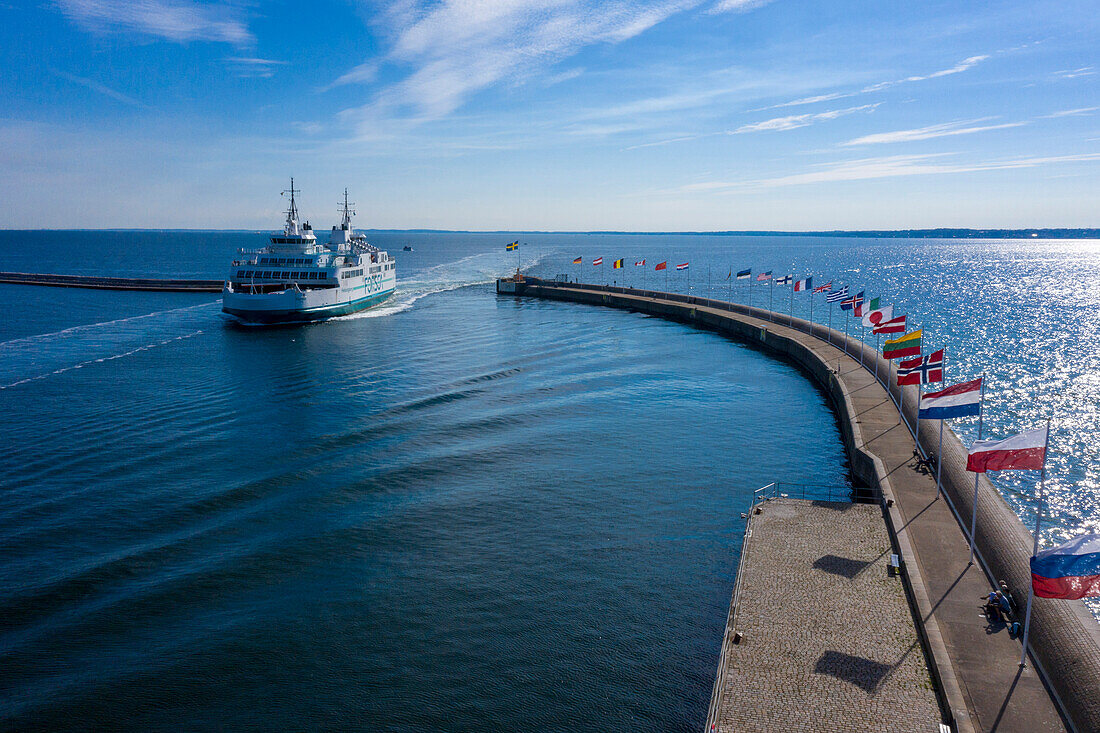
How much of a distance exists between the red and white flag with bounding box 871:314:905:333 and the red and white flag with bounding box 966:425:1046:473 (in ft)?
66.1

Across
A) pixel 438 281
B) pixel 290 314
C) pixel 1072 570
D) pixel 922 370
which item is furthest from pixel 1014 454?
pixel 438 281

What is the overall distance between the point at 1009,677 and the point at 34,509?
34.5 metres

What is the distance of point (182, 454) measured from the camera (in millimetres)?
33188

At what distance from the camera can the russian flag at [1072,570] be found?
13328 millimetres

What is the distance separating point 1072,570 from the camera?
13359 mm

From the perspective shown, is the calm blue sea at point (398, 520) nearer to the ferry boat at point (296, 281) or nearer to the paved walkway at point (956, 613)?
the paved walkway at point (956, 613)

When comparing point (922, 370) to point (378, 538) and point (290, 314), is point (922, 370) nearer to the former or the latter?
point (378, 538)

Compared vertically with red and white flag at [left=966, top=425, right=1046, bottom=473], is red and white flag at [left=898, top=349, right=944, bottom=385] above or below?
above

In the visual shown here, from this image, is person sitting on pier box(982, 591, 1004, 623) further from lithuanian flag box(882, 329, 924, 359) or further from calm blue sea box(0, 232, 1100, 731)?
lithuanian flag box(882, 329, 924, 359)

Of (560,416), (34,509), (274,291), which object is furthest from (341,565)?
(274,291)

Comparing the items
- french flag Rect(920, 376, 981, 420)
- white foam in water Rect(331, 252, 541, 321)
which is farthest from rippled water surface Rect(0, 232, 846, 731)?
white foam in water Rect(331, 252, 541, 321)

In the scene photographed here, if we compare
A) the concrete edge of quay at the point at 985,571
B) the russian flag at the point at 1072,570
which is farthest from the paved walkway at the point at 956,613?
the russian flag at the point at 1072,570

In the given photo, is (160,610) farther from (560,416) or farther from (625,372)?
(625,372)

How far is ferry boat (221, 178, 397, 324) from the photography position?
7650 cm
